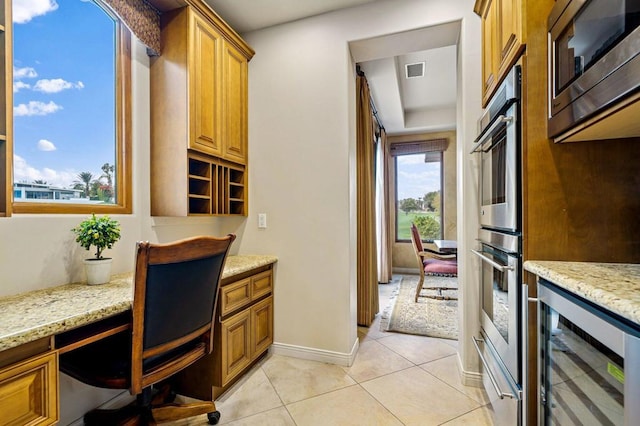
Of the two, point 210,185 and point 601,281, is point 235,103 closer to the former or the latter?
point 210,185

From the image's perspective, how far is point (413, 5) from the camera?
2119mm

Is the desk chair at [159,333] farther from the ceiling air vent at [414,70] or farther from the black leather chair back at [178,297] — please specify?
the ceiling air vent at [414,70]

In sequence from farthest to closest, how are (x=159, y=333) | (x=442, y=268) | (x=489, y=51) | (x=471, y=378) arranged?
1. (x=442, y=268)
2. (x=471, y=378)
3. (x=489, y=51)
4. (x=159, y=333)

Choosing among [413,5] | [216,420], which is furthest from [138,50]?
[216,420]

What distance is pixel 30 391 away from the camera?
0.91m

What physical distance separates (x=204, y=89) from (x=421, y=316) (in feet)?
9.94

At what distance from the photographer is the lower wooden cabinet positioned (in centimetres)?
180

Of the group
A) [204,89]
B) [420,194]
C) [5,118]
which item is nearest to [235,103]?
[204,89]

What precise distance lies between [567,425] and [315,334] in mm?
1652

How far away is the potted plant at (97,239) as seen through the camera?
1473mm

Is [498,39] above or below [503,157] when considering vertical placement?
above

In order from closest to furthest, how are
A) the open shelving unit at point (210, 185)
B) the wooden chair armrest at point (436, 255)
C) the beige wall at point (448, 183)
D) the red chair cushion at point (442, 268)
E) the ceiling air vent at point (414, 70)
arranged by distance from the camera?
the open shelving unit at point (210, 185)
the ceiling air vent at point (414, 70)
the red chair cushion at point (442, 268)
the wooden chair armrest at point (436, 255)
the beige wall at point (448, 183)

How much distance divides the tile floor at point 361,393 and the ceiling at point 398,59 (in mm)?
2433

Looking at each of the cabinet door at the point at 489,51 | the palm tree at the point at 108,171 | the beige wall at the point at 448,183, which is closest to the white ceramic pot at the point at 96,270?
the palm tree at the point at 108,171
